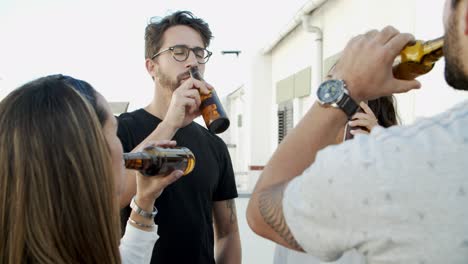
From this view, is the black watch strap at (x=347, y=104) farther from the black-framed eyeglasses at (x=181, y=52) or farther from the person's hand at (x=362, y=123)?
the black-framed eyeglasses at (x=181, y=52)

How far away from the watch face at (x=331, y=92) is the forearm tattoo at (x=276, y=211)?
0.80ft

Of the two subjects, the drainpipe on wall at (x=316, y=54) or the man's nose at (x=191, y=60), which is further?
the drainpipe on wall at (x=316, y=54)

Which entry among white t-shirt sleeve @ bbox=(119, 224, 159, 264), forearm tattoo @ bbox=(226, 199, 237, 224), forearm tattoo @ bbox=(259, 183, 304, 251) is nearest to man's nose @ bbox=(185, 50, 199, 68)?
forearm tattoo @ bbox=(226, 199, 237, 224)

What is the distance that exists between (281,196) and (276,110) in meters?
9.33

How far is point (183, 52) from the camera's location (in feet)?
7.45

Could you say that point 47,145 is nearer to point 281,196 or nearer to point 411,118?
point 281,196

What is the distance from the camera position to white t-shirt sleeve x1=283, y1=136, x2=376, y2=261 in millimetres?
749

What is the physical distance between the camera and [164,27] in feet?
7.61

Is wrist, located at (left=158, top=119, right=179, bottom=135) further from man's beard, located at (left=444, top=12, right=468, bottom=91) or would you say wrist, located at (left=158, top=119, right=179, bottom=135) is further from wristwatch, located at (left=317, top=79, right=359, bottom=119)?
man's beard, located at (left=444, top=12, right=468, bottom=91)

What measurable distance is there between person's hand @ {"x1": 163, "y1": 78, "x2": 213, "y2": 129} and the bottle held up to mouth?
0.09ft

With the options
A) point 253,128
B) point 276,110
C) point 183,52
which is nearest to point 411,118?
point 183,52

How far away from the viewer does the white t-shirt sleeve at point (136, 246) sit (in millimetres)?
1393

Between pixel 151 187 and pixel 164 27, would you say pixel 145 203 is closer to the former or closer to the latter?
pixel 151 187

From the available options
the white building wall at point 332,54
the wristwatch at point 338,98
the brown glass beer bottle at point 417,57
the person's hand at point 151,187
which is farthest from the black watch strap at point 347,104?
the white building wall at point 332,54
